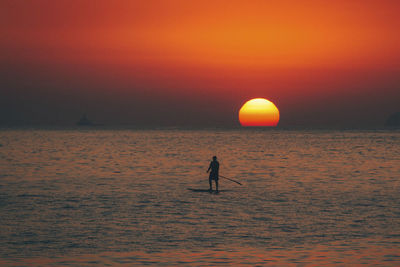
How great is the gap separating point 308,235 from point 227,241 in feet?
11.6

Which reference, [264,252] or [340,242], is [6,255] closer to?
[264,252]

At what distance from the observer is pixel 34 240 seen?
22.5 meters

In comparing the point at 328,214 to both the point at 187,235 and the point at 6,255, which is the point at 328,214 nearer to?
the point at 187,235

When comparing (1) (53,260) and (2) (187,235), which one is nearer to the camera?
(1) (53,260)

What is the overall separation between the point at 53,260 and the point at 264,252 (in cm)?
710

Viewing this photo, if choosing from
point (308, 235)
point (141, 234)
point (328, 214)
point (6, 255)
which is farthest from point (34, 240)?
point (328, 214)

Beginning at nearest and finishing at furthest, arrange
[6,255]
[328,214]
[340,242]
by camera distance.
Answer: [6,255] → [340,242] → [328,214]

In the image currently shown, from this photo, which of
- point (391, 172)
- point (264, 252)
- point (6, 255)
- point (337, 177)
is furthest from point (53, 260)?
point (391, 172)

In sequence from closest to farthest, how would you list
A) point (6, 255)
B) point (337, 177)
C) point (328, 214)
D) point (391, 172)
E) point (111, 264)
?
point (111, 264) < point (6, 255) < point (328, 214) < point (337, 177) < point (391, 172)

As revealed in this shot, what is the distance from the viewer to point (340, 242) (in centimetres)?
2216

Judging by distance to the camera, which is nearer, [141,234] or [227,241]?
[227,241]

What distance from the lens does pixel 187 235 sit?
23.5m

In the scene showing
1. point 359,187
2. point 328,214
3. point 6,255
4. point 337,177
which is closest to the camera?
point 6,255

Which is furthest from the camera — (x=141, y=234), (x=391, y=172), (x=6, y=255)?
(x=391, y=172)
